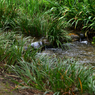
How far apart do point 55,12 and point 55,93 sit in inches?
177

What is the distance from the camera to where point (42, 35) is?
4.85 metres

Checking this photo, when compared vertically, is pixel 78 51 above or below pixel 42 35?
below

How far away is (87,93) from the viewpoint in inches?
78.2

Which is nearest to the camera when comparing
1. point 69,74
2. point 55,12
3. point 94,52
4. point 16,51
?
point 69,74

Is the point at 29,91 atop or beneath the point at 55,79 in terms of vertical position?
beneath

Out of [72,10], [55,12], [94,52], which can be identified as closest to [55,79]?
[94,52]

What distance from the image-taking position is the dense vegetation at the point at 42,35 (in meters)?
2.03

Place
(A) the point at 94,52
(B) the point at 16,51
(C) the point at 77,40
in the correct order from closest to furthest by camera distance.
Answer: (B) the point at 16,51 < (A) the point at 94,52 < (C) the point at 77,40

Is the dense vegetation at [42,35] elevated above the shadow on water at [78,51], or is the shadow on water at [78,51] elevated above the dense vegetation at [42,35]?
the dense vegetation at [42,35]

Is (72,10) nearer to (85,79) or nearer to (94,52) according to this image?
(94,52)

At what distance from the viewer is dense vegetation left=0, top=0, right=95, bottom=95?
2.03m

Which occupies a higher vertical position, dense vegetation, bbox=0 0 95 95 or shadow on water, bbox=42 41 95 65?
dense vegetation, bbox=0 0 95 95

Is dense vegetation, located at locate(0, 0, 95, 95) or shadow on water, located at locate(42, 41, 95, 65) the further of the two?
shadow on water, located at locate(42, 41, 95, 65)

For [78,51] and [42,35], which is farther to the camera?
[42,35]
